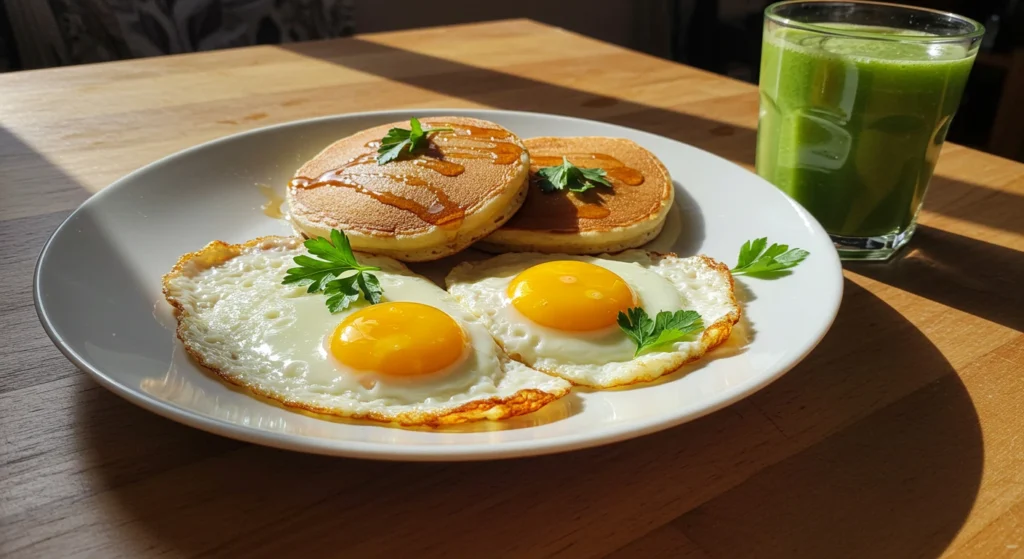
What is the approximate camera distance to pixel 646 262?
1331 millimetres

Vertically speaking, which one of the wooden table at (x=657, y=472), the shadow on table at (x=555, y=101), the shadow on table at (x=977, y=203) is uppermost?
the wooden table at (x=657, y=472)

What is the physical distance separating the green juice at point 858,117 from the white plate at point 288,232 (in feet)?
0.38

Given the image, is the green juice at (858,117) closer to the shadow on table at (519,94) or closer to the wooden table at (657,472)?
the wooden table at (657,472)

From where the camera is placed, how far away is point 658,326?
3.57 feet

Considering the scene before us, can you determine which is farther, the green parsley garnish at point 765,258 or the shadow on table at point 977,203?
the shadow on table at point 977,203

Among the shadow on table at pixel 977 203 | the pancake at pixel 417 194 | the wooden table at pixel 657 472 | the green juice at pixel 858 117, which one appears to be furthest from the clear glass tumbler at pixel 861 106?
the pancake at pixel 417 194

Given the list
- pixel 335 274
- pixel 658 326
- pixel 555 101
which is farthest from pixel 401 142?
pixel 555 101

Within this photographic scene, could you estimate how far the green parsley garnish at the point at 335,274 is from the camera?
1.15 m

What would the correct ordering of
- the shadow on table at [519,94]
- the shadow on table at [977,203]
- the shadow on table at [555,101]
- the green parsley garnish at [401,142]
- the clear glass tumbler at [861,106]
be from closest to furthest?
the clear glass tumbler at [861,106] < the green parsley garnish at [401,142] < the shadow on table at [977,203] < the shadow on table at [555,101] < the shadow on table at [519,94]

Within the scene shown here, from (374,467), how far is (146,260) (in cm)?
60

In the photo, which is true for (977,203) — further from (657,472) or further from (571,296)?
(657,472)

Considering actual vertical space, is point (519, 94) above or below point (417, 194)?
below

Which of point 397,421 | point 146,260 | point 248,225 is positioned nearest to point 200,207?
point 248,225

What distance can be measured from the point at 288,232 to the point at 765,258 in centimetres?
85
